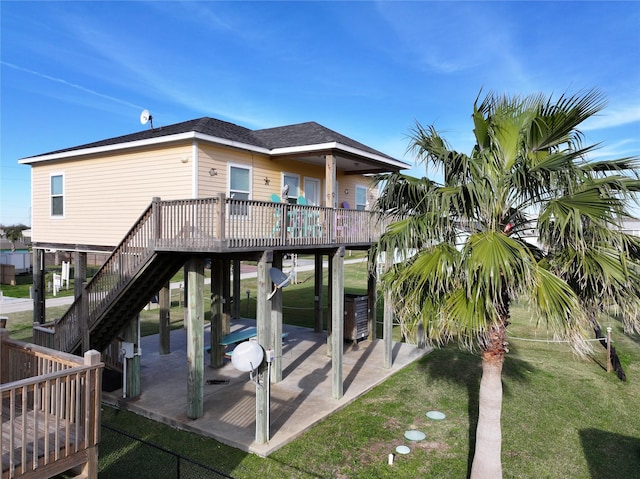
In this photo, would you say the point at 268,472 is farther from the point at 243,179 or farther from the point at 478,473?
the point at 243,179

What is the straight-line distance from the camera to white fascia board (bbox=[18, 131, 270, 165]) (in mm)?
9297

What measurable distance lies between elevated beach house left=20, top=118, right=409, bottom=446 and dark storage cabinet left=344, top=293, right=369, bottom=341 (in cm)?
278

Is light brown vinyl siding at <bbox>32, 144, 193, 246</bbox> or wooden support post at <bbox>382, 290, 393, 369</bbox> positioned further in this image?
wooden support post at <bbox>382, 290, 393, 369</bbox>

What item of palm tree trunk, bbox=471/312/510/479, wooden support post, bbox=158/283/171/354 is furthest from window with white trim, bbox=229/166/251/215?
palm tree trunk, bbox=471/312/510/479

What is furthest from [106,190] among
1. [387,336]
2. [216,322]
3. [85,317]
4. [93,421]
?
[387,336]

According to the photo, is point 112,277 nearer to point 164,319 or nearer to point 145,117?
point 164,319

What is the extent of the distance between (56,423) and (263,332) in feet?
13.3

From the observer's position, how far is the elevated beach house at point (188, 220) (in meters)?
8.17

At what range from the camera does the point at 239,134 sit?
11.5 m

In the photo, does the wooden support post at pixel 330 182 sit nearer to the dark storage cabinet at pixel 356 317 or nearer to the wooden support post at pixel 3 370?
the dark storage cabinet at pixel 356 317

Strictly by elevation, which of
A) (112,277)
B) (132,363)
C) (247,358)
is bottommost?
(132,363)

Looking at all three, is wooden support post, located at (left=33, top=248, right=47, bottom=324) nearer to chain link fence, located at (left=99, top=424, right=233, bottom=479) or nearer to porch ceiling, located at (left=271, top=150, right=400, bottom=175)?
chain link fence, located at (left=99, top=424, right=233, bottom=479)

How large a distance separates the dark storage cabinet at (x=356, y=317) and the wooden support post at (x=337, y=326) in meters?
4.54

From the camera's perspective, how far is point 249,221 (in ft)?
26.3
